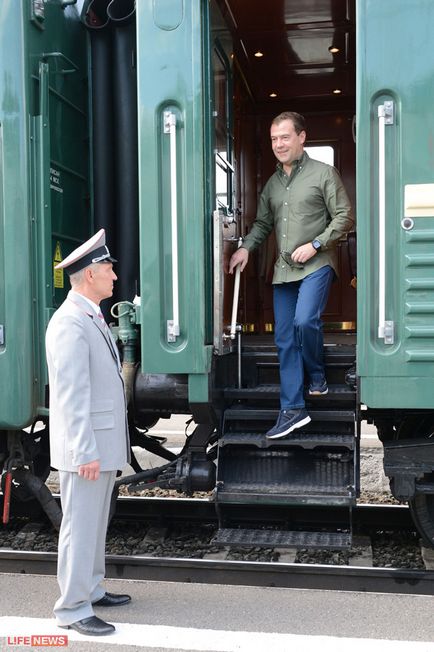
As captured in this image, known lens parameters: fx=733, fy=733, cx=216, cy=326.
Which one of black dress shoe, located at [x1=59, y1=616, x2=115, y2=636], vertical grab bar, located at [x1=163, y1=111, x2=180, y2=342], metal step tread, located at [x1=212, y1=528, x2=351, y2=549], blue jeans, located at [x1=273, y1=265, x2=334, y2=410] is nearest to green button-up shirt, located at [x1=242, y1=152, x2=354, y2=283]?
blue jeans, located at [x1=273, y1=265, x2=334, y2=410]

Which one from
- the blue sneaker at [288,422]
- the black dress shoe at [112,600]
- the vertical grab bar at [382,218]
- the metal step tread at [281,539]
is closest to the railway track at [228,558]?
the metal step tread at [281,539]

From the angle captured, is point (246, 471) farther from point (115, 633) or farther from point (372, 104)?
point (372, 104)

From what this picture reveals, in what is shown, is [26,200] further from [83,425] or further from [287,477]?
[287,477]

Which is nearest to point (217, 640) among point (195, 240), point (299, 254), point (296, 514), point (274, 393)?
point (274, 393)

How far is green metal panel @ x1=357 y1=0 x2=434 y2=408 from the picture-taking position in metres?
3.82

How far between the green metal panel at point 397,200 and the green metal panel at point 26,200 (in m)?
1.87

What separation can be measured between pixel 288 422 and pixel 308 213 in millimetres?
1293

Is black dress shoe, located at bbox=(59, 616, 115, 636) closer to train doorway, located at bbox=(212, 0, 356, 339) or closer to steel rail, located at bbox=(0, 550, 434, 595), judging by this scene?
steel rail, located at bbox=(0, 550, 434, 595)

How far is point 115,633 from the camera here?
3498 millimetres

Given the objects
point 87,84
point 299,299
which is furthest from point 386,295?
point 87,84

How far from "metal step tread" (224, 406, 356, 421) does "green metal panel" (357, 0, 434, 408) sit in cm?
41

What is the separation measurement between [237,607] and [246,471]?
2.57ft

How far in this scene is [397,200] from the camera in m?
3.86

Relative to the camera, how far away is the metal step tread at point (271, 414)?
4289mm
